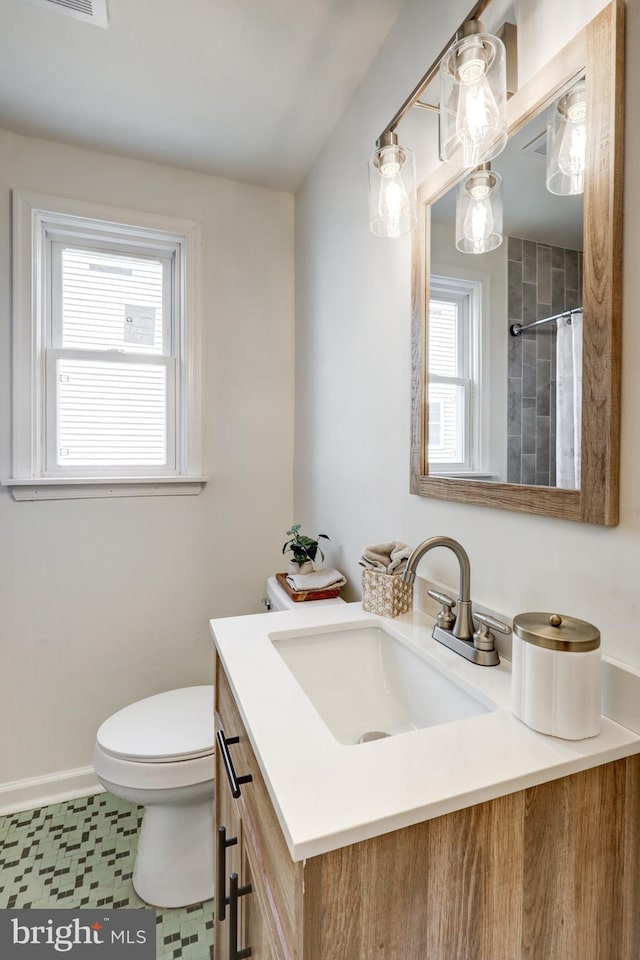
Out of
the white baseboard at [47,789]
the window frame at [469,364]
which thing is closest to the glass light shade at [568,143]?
the window frame at [469,364]

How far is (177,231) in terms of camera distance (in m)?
1.96

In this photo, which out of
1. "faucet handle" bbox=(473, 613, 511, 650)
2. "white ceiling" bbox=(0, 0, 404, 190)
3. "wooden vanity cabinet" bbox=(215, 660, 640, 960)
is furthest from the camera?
"white ceiling" bbox=(0, 0, 404, 190)

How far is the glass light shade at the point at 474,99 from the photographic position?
2.71 feet

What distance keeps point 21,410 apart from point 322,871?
179 cm

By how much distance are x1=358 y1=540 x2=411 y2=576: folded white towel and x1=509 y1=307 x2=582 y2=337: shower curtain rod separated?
1.74ft

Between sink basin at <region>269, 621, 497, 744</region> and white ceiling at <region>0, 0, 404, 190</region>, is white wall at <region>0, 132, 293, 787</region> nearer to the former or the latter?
white ceiling at <region>0, 0, 404, 190</region>

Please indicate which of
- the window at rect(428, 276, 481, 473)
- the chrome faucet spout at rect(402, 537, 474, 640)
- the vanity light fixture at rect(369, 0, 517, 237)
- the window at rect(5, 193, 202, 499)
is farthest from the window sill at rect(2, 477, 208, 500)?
the vanity light fixture at rect(369, 0, 517, 237)

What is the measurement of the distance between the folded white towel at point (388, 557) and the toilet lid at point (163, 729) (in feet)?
2.48

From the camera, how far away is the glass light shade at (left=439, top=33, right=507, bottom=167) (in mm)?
825

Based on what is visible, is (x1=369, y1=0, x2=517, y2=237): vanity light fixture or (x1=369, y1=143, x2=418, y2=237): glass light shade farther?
(x1=369, y1=143, x2=418, y2=237): glass light shade

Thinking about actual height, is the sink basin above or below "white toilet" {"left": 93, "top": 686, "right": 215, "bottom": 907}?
above

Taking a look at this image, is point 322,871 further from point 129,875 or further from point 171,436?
point 171,436

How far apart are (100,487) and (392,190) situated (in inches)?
57.3

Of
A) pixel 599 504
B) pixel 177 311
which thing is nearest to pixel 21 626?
pixel 177 311
